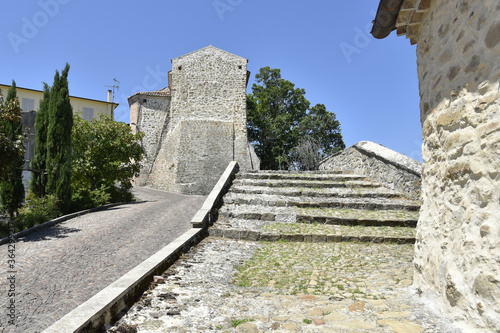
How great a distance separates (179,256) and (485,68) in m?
4.30

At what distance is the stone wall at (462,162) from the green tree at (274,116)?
25160 millimetres

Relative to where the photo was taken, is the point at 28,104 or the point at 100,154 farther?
the point at 28,104

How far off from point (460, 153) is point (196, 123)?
74.0 ft

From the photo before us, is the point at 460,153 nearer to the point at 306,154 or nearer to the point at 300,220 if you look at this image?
the point at 300,220

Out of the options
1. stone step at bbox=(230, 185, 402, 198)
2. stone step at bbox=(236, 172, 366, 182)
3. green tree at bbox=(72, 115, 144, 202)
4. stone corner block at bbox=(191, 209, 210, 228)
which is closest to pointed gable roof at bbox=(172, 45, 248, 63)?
green tree at bbox=(72, 115, 144, 202)

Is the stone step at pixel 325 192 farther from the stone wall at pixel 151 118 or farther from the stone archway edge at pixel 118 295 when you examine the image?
the stone wall at pixel 151 118

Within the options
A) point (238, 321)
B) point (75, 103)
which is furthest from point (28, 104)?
point (238, 321)

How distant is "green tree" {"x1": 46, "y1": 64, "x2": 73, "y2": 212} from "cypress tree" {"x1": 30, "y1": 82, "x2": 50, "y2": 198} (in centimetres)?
27

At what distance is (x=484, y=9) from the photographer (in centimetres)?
254

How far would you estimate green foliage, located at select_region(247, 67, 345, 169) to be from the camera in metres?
30.3

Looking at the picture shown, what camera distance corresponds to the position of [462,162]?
2822 mm

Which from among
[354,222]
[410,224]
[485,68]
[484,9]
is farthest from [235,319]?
[410,224]

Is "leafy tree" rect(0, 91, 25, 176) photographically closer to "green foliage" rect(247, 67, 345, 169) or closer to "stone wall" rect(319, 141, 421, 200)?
"stone wall" rect(319, 141, 421, 200)

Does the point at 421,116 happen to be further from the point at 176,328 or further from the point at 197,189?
the point at 197,189
